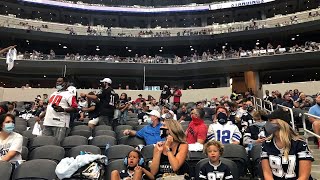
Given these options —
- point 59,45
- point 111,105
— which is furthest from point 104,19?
point 111,105

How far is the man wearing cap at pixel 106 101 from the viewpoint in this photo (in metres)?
7.05

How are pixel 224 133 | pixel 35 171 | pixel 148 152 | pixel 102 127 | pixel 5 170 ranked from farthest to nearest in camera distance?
pixel 102 127
pixel 224 133
pixel 148 152
pixel 35 171
pixel 5 170

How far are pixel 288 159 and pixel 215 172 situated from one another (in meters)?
0.81

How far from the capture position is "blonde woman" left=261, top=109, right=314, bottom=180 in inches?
125

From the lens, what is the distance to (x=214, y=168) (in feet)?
12.0

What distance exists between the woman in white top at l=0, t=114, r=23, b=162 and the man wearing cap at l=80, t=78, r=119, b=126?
8.63 ft

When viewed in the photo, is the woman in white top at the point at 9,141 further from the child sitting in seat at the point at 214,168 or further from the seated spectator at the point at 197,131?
the seated spectator at the point at 197,131

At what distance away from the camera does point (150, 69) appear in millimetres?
25109

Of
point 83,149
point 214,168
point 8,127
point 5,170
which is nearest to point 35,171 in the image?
point 5,170

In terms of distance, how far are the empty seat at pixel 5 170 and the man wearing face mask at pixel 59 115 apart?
170 centimetres

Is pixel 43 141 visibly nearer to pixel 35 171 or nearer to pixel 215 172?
pixel 35 171

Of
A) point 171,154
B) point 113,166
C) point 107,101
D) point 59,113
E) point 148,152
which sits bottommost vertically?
point 113,166

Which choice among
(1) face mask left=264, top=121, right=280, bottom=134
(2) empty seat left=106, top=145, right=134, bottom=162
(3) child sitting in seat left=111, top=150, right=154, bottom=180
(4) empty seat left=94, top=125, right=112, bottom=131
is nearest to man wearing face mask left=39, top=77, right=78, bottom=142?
(4) empty seat left=94, top=125, right=112, bottom=131

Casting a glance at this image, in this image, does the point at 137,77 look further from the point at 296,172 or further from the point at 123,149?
the point at 296,172
